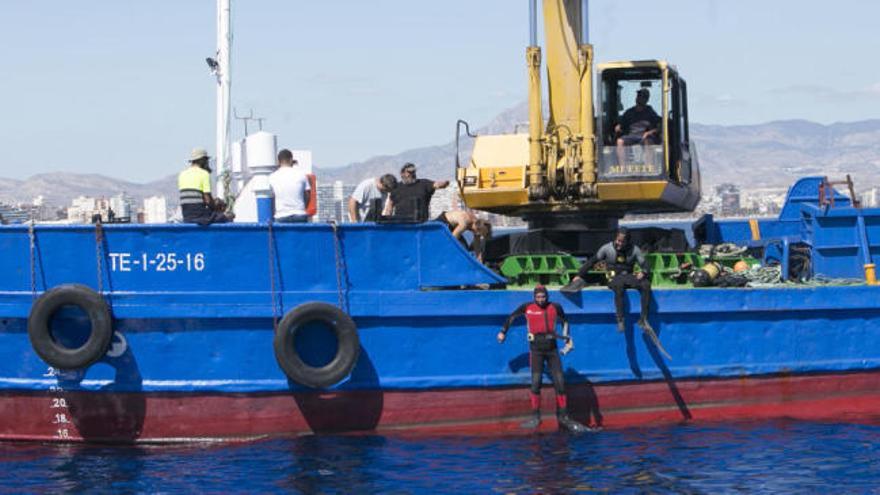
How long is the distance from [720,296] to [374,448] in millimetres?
4225

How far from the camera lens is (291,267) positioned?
46.3 feet

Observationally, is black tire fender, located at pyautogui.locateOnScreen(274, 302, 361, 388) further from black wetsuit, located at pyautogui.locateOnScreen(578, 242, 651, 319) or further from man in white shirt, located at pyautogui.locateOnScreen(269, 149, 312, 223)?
black wetsuit, located at pyautogui.locateOnScreen(578, 242, 651, 319)

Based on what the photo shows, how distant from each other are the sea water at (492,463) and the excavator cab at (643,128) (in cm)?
295

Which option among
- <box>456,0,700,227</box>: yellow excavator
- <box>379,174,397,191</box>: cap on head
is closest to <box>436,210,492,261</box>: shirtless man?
<box>456,0,700,227</box>: yellow excavator

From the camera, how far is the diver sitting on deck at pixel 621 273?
14141 mm

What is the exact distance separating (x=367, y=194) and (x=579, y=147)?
107 inches

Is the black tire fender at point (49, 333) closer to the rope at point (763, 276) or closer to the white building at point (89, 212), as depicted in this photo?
the white building at point (89, 212)

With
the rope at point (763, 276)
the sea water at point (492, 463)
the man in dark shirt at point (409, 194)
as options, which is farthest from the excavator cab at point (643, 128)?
the sea water at point (492, 463)

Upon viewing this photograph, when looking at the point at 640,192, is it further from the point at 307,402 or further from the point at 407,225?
the point at 307,402

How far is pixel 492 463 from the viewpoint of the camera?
43.0 ft

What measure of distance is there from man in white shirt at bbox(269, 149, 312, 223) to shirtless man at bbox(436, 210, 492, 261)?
171 centimetres

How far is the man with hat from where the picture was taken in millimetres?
14297

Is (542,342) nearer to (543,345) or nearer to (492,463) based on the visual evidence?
(543,345)

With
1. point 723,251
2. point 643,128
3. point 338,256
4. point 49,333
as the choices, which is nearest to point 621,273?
point 643,128
